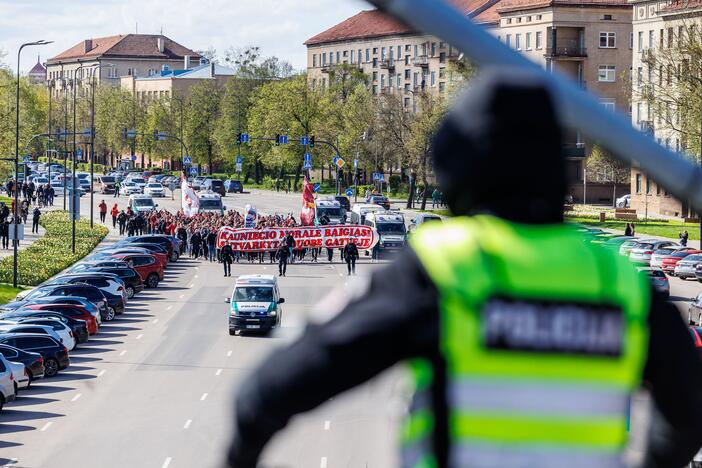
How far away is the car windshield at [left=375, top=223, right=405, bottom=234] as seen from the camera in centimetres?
6481

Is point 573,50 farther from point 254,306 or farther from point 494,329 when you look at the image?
point 494,329

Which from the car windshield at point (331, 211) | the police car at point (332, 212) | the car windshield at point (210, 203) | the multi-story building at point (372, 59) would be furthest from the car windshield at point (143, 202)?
the multi-story building at point (372, 59)

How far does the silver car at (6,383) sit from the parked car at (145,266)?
977 inches

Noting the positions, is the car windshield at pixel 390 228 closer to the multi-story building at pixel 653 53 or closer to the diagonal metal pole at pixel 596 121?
the multi-story building at pixel 653 53

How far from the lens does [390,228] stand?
65.2 meters

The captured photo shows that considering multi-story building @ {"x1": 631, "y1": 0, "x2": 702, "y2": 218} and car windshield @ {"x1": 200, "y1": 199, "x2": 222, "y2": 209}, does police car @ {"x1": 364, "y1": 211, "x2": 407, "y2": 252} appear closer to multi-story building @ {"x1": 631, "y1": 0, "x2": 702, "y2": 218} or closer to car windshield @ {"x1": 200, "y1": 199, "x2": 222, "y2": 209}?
multi-story building @ {"x1": 631, "y1": 0, "x2": 702, "y2": 218}

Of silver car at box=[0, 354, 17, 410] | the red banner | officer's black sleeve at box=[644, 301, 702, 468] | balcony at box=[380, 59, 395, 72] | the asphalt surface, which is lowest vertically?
the asphalt surface

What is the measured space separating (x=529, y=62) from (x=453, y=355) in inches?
34.1

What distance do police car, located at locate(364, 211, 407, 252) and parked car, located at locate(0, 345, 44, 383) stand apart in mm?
30737

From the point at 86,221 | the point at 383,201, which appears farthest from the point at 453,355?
the point at 383,201

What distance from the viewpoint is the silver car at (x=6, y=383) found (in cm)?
2939

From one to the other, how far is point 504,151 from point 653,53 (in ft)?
253

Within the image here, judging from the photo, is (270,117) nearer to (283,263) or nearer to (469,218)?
(283,263)

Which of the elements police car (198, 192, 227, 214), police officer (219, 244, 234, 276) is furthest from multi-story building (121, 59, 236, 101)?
police officer (219, 244, 234, 276)
